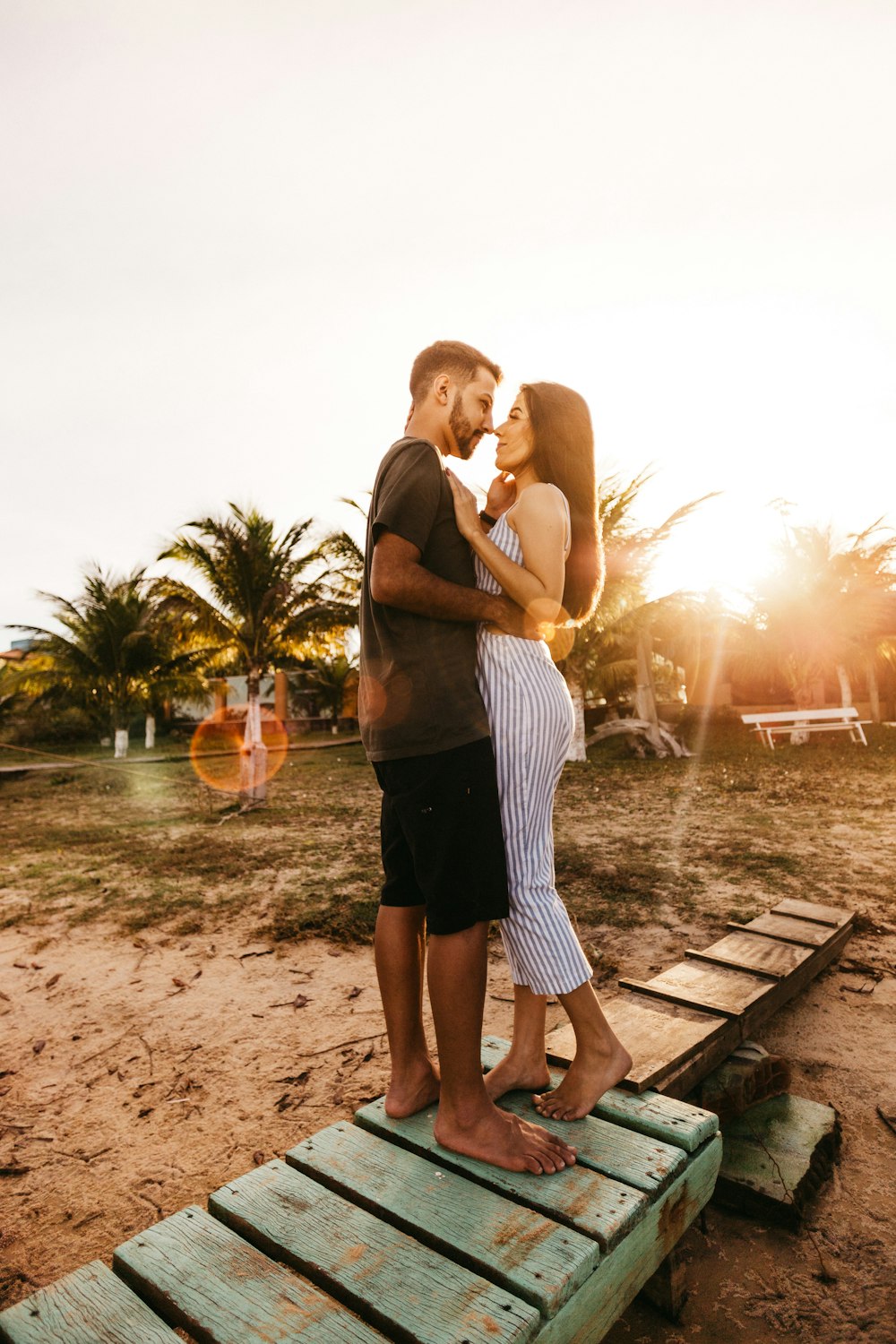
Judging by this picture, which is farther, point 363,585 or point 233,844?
point 233,844

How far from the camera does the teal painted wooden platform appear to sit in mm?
1300

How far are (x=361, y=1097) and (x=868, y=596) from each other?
18.7 meters

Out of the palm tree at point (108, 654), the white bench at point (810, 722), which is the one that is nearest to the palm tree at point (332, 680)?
the palm tree at point (108, 654)

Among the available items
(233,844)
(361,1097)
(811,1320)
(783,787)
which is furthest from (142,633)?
(811,1320)

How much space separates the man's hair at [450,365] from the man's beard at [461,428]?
65 mm

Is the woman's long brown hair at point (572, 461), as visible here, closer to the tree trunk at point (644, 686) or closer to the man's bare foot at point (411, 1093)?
the man's bare foot at point (411, 1093)

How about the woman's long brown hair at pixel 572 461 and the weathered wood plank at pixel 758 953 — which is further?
the weathered wood plank at pixel 758 953

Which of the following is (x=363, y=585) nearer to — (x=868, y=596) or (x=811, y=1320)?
(x=811, y=1320)

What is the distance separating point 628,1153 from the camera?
175 centimetres

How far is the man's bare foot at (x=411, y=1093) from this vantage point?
1977 millimetres

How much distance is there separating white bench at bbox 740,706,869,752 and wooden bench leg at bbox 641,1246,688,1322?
16018mm

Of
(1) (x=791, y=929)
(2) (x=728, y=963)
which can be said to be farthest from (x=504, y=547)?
(1) (x=791, y=929)

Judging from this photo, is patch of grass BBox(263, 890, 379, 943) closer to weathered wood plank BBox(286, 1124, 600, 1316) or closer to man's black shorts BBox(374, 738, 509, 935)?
weathered wood plank BBox(286, 1124, 600, 1316)

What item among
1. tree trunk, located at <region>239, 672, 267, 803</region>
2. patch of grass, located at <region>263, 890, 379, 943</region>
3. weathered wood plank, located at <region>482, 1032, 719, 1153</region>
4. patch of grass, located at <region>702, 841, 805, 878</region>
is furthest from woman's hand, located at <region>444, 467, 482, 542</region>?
tree trunk, located at <region>239, 672, 267, 803</region>
